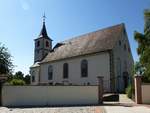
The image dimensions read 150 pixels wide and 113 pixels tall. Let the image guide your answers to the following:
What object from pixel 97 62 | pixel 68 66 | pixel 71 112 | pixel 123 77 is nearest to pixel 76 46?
pixel 68 66

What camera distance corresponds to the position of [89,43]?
34.0m

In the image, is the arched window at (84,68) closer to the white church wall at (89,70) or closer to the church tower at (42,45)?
the white church wall at (89,70)

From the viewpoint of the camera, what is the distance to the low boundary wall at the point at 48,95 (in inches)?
715

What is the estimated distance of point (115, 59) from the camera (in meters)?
29.9

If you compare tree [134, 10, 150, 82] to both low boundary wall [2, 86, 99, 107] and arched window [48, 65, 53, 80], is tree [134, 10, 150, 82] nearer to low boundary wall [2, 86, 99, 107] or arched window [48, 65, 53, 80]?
low boundary wall [2, 86, 99, 107]

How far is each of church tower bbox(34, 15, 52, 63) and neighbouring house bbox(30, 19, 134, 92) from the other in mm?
7287

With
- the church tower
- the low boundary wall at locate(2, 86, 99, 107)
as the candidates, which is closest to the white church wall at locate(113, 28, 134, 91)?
the low boundary wall at locate(2, 86, 99, 107)

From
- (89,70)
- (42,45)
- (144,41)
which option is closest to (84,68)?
(89,70)

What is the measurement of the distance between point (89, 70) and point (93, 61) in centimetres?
140

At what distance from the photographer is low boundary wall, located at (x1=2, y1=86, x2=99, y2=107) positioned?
1817 centimetres

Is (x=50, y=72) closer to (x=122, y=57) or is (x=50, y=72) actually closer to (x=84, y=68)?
(x=84, y=68)

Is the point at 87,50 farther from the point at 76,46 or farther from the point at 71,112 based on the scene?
the point at 71,112

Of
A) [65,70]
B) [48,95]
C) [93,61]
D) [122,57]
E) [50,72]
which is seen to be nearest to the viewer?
[48,95]

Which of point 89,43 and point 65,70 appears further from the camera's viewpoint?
point 65,70
